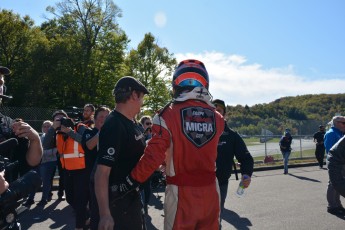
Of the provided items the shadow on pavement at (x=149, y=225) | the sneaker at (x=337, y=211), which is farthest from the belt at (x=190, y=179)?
the sneaker at (x=337, y=211)

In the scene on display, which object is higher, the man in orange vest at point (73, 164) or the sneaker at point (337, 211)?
the man in orange vest at point (73, 164)

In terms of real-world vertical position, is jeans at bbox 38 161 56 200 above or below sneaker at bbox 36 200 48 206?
above

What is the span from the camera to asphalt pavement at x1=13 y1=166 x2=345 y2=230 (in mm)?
7164

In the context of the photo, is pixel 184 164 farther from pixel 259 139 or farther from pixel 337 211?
pixel 259 139

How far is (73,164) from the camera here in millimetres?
6262

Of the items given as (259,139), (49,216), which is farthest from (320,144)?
(49,216)

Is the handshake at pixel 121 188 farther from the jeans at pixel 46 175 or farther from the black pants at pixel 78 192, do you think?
the jeans at pixel 46 175

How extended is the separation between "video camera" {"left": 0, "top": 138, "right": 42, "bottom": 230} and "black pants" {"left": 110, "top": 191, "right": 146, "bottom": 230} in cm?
67

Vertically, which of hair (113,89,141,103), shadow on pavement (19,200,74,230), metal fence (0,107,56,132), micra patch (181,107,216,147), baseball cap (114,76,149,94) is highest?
metal fence (0,107,56,132)

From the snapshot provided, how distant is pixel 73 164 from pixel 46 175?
12.0 ft

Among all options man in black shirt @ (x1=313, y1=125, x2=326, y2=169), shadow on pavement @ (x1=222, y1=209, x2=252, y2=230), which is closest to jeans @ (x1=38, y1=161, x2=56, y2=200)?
shadow on pavement @ (x1=222, y1=209, x2=252, y2=230)

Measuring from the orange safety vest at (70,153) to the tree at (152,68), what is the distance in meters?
33.8

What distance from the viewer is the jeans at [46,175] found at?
30.8ft

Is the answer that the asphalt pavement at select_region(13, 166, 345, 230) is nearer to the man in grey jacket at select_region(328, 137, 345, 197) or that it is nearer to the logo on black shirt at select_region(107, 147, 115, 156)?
the logo on black shirt at select_region(107, 147, 115, 156)
